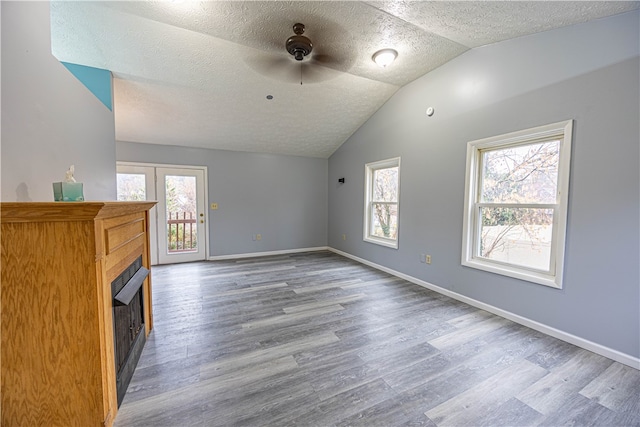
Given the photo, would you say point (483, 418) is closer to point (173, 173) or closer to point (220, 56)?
point (220, 56)

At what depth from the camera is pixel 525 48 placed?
2420 mm

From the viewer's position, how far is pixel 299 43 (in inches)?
85.5

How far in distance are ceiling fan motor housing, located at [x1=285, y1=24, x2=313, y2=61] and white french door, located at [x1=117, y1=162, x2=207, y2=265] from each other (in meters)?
3.37

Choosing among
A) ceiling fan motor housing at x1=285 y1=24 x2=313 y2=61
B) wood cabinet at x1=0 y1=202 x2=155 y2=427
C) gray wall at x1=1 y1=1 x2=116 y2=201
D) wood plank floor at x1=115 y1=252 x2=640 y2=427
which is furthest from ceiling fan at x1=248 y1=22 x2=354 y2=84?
wood plank floor at x1=115 y1=252 x2=640 y2=427

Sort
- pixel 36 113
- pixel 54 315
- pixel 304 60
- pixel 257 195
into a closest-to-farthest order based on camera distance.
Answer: pixel 54 315 → pixel 36 113 → pixel 304 60 → pixel 257 195

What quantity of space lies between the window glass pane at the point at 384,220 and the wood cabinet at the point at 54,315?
146 inches

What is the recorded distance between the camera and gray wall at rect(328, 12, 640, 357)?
1.90 meters

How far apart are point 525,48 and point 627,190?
1.57 metres

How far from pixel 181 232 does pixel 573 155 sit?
5.62 metres

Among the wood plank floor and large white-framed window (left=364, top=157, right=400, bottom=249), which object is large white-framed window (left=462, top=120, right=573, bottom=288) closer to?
the wood plank floor

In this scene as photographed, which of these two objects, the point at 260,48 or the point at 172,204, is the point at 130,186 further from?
the point at 260,48

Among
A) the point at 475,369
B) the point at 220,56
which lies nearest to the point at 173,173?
the point at 220,56

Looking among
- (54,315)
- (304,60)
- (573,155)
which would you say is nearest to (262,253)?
(304,60)

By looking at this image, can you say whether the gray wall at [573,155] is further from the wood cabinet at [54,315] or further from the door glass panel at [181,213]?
the door glass panel at [181,213]
